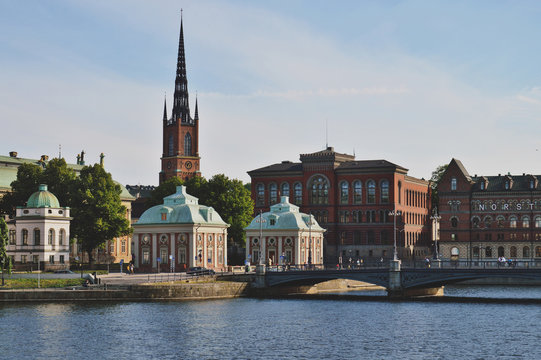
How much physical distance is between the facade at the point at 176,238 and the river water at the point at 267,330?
24.9 meters

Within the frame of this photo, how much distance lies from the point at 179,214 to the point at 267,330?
1889 inches

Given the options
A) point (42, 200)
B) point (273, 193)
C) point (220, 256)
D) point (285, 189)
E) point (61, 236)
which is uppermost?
point (285, 189)

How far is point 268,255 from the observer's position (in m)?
131

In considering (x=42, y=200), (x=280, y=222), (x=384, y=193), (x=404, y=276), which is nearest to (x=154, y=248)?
(x=42, y=200)

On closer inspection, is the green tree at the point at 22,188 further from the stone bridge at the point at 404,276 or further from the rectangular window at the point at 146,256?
the stone bridge at the point at 404,276

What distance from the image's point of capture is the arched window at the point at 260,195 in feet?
552

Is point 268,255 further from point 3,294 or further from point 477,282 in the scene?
point 3,294

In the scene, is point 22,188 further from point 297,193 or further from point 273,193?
point 297,193

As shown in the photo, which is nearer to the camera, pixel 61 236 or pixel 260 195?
pixel 61 236

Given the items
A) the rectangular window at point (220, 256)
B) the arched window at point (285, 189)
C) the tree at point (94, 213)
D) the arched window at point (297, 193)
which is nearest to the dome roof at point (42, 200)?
the tree at point (94, 213)

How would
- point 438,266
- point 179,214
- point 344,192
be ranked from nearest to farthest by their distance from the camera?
point 438,266
point 179,214
point 344,192

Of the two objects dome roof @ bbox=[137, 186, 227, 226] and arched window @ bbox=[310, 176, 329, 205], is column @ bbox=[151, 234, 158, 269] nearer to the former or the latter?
dome roof @ bbox=[137, 186, 227, 226]

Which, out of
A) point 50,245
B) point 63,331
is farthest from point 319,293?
point 63,331

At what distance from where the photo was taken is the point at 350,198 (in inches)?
6383
